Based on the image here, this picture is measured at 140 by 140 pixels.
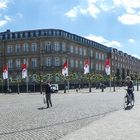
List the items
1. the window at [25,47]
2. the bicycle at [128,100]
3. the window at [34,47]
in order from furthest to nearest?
the window at [25,47] → the window at [34,47] → the bicycle at [128,100]

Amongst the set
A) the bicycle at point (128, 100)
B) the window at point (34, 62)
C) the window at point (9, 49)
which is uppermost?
the window at point (9, 49)

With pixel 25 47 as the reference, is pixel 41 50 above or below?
below

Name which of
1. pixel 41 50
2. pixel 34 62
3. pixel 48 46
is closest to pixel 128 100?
pixel 48 46

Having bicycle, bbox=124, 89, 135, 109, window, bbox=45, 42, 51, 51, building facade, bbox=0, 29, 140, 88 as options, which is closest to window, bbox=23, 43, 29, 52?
building facade, bbox=0, 29, 140, 88

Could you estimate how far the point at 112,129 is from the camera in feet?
Result: 42.7

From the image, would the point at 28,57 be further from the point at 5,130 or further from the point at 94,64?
the point at 5,130

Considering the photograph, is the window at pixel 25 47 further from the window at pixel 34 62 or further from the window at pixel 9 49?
the window at pixel 9 49

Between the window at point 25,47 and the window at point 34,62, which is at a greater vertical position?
the window at point 25,47

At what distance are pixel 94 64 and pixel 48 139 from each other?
115 meters

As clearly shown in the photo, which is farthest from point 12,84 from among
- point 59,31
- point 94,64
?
point 94,64

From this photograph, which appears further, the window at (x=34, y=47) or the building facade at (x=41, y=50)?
the window at (x=34, y=47)

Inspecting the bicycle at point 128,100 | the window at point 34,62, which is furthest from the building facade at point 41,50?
the bicycle at point 128,100

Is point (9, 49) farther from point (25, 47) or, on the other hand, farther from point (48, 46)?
point (48, 46)

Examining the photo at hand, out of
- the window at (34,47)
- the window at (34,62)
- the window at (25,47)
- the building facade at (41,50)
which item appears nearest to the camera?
the building facade at (41,50)
